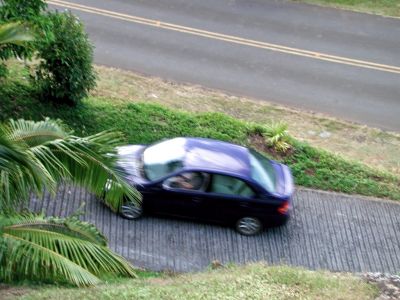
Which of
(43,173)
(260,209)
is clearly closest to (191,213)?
(260,209)

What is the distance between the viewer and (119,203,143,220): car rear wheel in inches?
495

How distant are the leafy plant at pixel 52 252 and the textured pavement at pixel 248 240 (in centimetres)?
352

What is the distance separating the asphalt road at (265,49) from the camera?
18141mm

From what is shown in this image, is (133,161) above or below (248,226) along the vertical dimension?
above

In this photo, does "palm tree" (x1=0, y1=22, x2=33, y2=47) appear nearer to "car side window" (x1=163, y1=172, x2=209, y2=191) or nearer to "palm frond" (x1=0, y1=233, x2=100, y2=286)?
"palm frond" (x1=0, y1=233, x2=100, y2=286)

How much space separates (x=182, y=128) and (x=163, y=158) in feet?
8.35

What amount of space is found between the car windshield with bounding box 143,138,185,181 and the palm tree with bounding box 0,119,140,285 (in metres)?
4.13

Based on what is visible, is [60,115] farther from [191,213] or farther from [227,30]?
[227,30]

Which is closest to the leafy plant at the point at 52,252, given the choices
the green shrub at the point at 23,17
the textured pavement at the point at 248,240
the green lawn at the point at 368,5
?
the textured pavement at the point at 248,240

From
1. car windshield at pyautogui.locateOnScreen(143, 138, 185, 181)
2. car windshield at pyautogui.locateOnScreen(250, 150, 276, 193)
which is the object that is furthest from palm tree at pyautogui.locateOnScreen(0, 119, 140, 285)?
car windshield at pyautogui.locateOnScreen(250, 150, 276, 193)

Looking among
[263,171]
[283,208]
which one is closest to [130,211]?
[263,171]

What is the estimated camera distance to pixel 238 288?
364 inches

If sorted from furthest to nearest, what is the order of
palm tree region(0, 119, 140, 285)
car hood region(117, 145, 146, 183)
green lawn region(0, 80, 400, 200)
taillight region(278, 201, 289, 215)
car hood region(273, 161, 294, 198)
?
green lawn region(0, 80, 400, 200), car hood region(273, 161, 294, 198), taillight region(278, 201, 289, 215), car hood region(117, 145, 146, 183), palm tree region(0, 119, 140, 285)

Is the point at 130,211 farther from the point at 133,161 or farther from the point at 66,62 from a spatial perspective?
the point at 66,62
